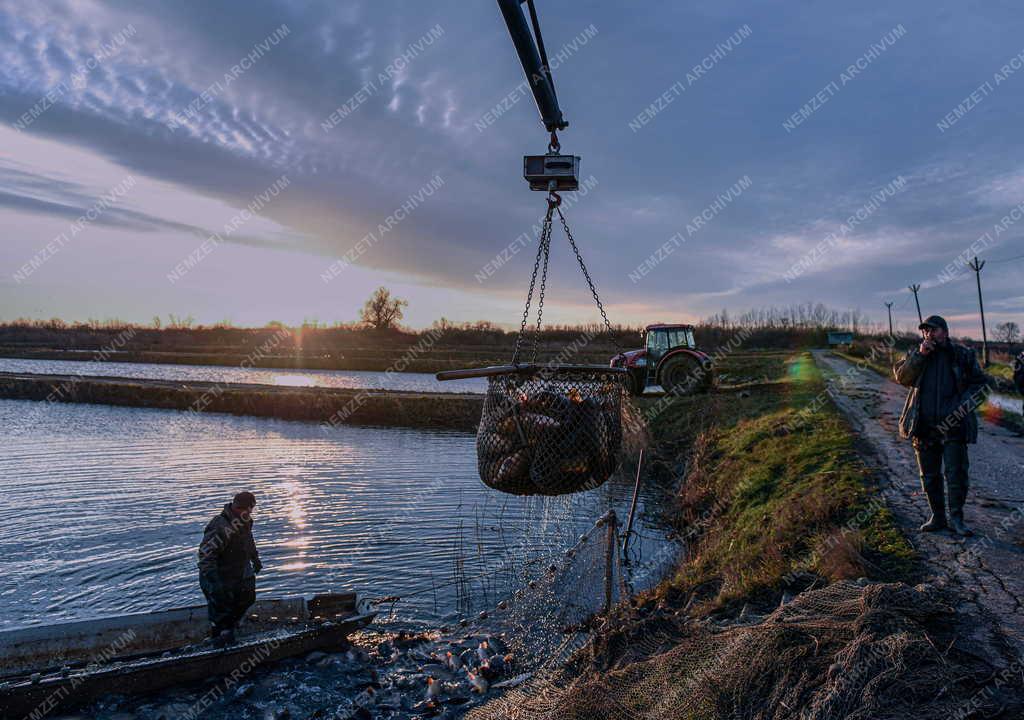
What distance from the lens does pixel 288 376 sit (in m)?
53.1

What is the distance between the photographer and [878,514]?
783 centimetres

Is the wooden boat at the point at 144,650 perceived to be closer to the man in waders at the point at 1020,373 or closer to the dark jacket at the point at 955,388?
the dark jacket at the point at 955,388

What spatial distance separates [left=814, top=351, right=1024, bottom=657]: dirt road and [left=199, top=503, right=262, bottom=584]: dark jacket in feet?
24.0

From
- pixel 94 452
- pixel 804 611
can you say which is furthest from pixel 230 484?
pixel 804 611

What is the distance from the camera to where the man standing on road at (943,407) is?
6699 millimetres

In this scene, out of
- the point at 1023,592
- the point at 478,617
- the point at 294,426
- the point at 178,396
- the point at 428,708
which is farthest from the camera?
the point at 178,396

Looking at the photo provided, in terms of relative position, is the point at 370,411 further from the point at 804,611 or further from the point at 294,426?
the point at 804,611

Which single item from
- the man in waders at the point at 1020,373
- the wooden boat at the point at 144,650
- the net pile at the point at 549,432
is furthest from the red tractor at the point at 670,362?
the net pile at the point at 549,432

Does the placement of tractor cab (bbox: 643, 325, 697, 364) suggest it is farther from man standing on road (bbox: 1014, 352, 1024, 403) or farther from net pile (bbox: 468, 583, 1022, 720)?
net pile (bbox: 468, 583, 1022, 720)

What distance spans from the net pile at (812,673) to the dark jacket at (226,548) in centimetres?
389

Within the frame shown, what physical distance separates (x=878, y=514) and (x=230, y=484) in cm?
1543

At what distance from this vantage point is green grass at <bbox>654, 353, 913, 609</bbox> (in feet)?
22.0

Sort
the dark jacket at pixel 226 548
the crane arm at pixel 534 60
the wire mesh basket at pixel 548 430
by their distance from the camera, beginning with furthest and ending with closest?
the dark jacket at pixel 226 548 < the wire mesh basket at pixel 548 430 < the crane arm at pixel 534 60

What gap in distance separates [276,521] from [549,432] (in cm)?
1009
